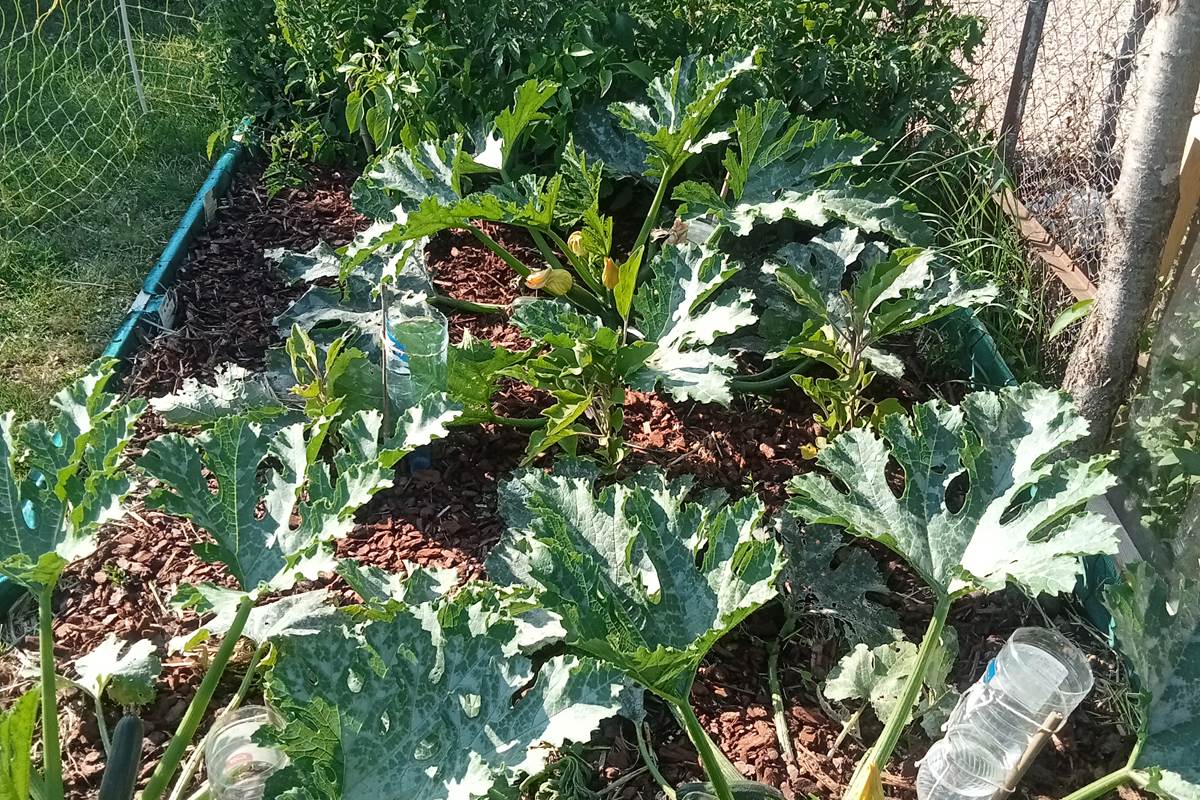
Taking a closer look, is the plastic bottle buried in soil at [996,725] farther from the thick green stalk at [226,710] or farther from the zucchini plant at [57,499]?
the zucchini plant at [57,499]

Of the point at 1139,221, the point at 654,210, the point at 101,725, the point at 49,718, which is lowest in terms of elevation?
the point at 101,725

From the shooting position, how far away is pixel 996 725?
226 centimetres

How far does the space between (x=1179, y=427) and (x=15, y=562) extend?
287 cm

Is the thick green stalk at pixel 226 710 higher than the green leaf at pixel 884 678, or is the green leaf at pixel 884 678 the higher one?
the green leaf at pixel 884 678

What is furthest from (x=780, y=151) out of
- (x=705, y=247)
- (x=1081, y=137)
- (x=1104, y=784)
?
(x=1104, y=784)

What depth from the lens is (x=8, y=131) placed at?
495 centimetres

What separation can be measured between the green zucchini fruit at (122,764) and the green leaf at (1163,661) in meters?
2.02

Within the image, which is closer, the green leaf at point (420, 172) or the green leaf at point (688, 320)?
the green leaf at point (688, 320)

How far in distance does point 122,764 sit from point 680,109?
95.7 inches

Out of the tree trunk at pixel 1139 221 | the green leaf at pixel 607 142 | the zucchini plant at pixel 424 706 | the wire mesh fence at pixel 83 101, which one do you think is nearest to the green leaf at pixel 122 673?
the zucchini plant at pixel 424 706

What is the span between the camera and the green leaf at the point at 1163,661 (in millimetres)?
2148

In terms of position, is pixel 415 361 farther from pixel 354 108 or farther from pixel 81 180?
pixel 81 180

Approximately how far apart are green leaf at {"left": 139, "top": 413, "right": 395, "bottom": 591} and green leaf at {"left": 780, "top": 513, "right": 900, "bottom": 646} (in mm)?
1073

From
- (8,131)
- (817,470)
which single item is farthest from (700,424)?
(8,131)
